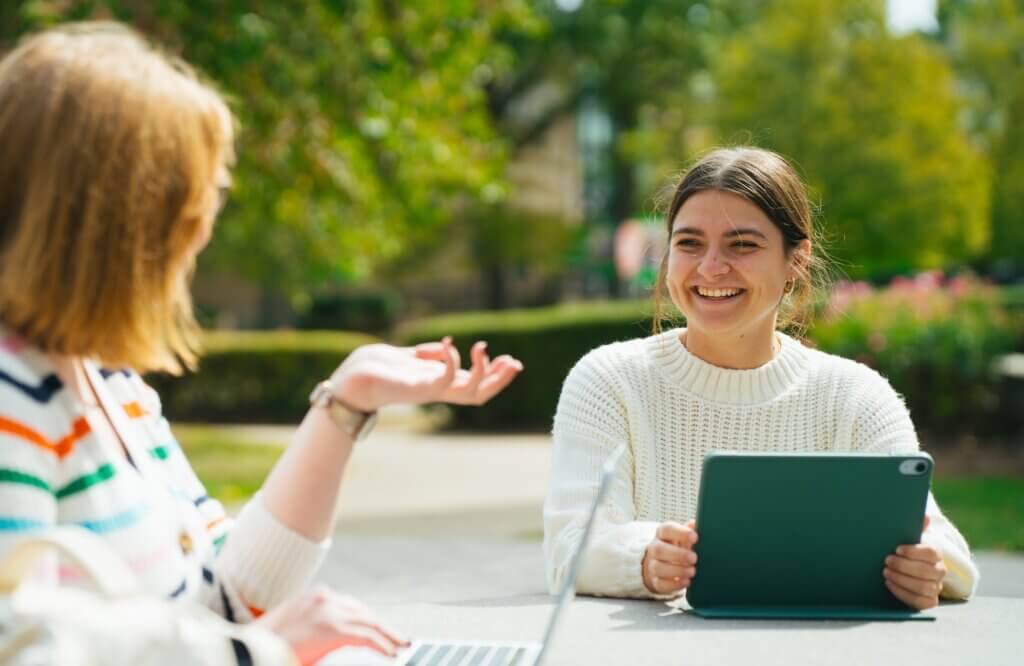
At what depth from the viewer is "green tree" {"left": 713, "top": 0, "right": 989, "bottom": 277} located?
18844 millimetres

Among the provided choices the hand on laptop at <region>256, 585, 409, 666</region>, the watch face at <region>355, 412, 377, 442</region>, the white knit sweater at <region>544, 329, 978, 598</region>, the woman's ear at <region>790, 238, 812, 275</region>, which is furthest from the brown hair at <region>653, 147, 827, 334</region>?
the hand on laptop at <region>256, 585, 409, 666</region>

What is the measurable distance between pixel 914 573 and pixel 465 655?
0.80 m

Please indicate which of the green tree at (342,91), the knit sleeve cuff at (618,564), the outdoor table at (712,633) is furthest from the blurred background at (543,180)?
the outdoor table at (712,633)

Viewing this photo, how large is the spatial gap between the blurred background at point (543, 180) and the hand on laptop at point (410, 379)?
1434 mm

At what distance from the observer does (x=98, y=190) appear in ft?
4.82

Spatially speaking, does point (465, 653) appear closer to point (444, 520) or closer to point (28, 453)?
point (28, 453)

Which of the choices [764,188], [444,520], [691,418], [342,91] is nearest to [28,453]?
[691,418]

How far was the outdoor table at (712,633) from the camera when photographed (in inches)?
71.4

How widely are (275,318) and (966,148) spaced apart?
20.4m

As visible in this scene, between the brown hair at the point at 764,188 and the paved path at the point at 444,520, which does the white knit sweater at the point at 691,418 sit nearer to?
the brown hair at the point at 764,188

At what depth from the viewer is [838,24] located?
19.5 m

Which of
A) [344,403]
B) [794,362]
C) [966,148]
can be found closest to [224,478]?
[794,362]

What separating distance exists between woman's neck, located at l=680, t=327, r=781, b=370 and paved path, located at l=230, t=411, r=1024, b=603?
78cm

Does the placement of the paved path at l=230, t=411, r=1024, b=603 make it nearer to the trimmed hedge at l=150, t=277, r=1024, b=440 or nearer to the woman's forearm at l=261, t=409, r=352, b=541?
the woman's forearm at l=261, t=409, r=352, b=541
